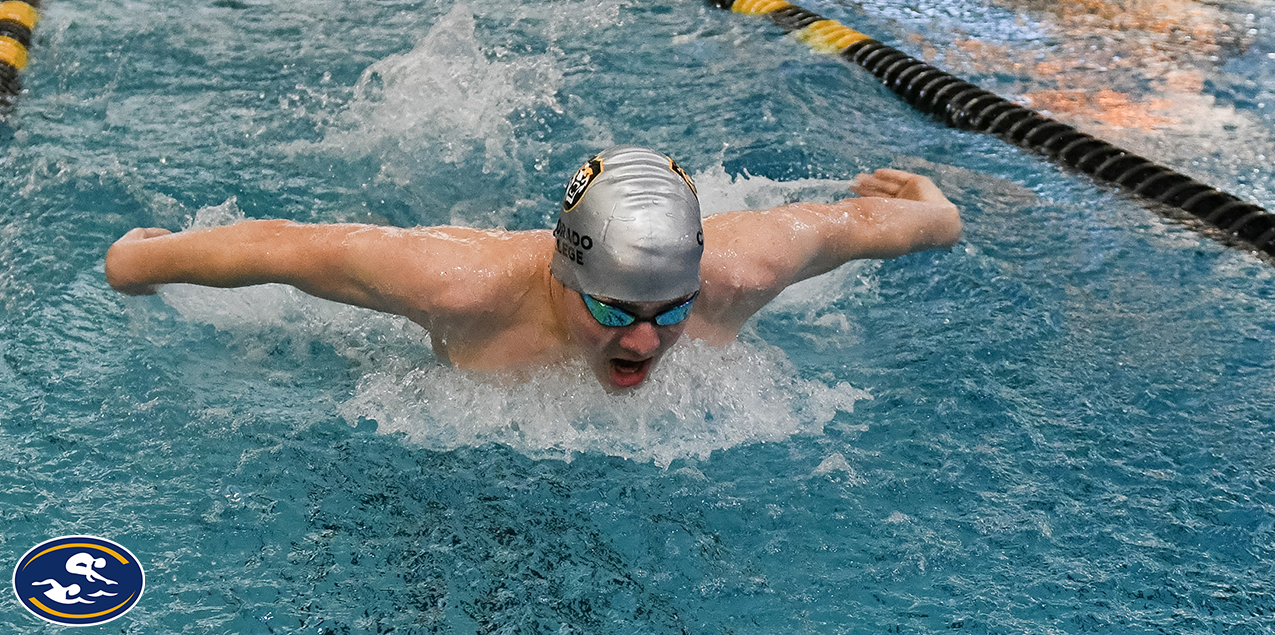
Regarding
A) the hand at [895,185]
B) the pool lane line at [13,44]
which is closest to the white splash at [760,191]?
the hand at [895,185]

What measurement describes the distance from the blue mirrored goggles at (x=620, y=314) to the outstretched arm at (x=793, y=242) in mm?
387

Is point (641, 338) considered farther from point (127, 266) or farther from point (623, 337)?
point (127, 266)

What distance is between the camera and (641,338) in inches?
91.4

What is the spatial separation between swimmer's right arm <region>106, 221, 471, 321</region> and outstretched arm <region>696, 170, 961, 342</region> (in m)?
0.74

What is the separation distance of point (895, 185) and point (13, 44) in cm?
437

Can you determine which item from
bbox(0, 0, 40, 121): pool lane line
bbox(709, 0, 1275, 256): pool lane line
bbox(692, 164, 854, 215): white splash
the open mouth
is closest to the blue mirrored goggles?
the open mouth

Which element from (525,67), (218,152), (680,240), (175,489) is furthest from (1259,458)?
(218,152)

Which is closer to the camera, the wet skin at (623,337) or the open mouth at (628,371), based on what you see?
the wet skin at (623,337)

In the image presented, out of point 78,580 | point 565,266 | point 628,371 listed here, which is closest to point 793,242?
point 628,371

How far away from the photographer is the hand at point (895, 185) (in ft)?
10.5

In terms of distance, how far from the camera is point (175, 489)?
2486 mm

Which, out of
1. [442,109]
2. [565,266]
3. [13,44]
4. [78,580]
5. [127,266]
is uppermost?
[565,266]

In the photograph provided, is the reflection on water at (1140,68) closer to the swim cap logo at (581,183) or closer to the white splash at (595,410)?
the white splash at (595,410)

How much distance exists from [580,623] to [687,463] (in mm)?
626
